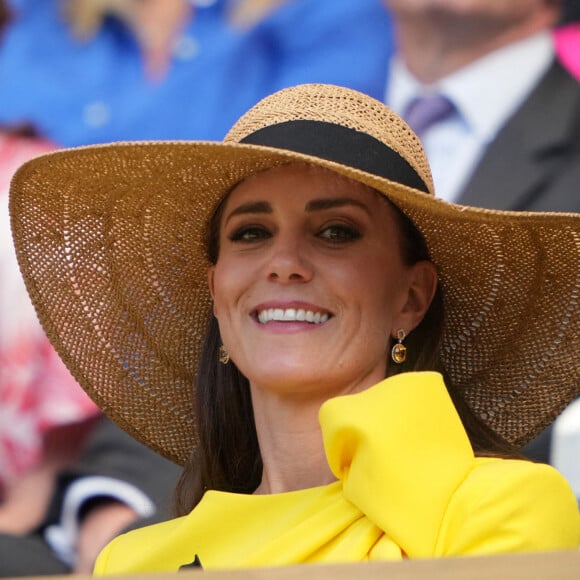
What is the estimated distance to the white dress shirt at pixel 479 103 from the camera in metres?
2.97

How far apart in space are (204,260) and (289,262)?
42 centimetres

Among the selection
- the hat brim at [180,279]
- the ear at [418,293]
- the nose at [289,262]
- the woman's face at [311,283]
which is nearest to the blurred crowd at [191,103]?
the hat brim at [180,279]

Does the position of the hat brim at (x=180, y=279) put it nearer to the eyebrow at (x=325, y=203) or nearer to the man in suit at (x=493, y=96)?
the eyebrow at (x=325, y=203)

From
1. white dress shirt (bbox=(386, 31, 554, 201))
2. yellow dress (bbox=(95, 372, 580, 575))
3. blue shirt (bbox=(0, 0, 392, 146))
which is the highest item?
blue shirt (bbox=(0, 0, 392, 146))

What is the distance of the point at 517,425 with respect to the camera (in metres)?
2.28

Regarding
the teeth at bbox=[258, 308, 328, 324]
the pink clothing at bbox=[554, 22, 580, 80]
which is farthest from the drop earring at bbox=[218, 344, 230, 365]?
the pink clothing at bbox=[554, 22, 580, 80]

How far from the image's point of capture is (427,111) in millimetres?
3076

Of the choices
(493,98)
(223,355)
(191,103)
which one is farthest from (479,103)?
(223,355)

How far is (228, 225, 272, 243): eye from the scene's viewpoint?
2.06m

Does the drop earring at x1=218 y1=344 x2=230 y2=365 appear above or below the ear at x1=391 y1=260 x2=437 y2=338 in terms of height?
above

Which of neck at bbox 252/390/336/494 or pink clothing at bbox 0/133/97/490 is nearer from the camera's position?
neck at bbox 252/390/336/494

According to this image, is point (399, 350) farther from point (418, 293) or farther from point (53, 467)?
point (53, 467)

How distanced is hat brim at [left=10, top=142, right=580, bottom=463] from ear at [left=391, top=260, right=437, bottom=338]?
0.09 ft

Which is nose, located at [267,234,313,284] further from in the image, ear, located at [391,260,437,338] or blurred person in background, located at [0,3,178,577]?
blurred person in background, located at [0,3,178,577]
